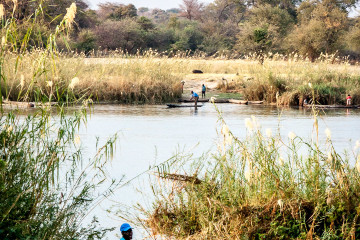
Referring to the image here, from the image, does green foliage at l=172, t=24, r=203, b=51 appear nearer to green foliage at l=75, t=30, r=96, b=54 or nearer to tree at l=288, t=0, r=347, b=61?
green foliage at l=75, t=30, r=96, b=54

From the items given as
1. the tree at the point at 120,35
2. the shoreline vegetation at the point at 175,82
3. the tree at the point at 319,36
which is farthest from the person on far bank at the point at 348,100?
the tree at the point at 120,35

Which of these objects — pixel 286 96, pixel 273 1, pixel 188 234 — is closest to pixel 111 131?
pixel 188 234

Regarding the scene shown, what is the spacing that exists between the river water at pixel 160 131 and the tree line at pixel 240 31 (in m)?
16.3

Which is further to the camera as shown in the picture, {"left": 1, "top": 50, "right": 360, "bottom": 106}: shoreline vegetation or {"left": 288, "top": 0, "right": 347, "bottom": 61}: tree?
{"left": 288, "top": 0, "right": 347, "bottom": 61}: tree

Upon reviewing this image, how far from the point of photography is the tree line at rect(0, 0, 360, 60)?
3959cm

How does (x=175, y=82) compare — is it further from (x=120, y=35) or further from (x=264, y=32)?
(x=120, y=35)

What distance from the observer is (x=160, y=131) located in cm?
1330

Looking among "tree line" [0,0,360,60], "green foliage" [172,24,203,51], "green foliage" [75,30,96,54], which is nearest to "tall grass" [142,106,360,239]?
"tree line" [0,0,360,60]

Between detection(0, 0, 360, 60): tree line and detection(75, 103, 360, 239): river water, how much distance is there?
53.4 feet

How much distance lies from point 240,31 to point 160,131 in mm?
33022

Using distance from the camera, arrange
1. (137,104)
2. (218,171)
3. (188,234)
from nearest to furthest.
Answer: (188,234) → (218,171) → (137,104)

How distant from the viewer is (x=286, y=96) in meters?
20.8

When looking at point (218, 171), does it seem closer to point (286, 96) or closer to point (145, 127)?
point (145, 127)

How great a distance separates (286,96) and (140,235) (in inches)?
615
